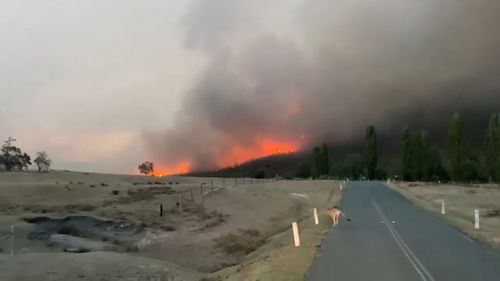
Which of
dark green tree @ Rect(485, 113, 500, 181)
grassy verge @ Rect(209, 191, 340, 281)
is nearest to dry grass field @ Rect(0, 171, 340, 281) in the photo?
grassy verge @ Rect(209, 191, 340, 281)

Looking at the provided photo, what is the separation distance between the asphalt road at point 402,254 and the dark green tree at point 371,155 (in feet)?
425

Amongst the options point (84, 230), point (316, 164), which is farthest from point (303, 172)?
point (84, 230)

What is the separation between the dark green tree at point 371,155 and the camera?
6442 inches

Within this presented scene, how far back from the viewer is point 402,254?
70.9 ft

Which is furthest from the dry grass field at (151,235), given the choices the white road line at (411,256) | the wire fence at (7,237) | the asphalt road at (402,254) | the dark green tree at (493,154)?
the dark green tree at (493,154)

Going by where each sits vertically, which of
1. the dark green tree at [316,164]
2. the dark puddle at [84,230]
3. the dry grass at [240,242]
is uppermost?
the dark green tree at [316,164]

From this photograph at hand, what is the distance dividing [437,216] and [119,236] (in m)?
21.7

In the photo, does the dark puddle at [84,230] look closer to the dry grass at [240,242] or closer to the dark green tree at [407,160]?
the dry grass at [240,242]

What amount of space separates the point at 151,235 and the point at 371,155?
129998mm

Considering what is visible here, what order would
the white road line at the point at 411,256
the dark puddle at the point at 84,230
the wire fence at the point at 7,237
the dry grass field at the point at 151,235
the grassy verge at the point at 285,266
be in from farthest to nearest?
the dark puddle at the point at 84,230
the wire fence at the point at 7,237
the dry grass field at the point at 151,235
the grassy verge at the point at 285,266
the white road line at the point at 411,256

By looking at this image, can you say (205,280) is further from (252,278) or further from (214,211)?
(214,211)

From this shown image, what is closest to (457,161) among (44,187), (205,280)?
(44,187)

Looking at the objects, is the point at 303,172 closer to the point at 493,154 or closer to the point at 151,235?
the point at 493,154

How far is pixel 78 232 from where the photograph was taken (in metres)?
40.6
